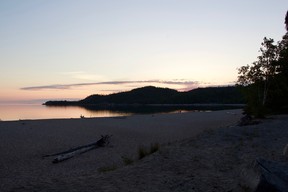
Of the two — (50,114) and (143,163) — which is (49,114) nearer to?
(50,114)

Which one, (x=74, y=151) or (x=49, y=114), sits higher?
(x=49, y=114)

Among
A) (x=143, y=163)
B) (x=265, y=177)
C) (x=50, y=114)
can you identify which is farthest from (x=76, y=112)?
(x=265, y=177)

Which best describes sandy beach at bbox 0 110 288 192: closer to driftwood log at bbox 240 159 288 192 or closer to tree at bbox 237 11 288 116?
driftwood log at bbox 240 159 288 192

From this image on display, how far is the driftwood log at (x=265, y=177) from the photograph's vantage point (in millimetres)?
6505

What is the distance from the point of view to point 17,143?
21250mm

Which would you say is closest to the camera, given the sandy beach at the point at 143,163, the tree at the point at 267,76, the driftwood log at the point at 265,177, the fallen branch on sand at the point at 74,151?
the driftwood log at the point at 265,177

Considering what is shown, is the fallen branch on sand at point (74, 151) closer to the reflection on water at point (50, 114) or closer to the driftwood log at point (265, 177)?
the driftwood log at point (265, 177)

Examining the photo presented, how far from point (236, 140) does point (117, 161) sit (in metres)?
5.11

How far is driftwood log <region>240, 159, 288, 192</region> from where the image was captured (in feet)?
21.3

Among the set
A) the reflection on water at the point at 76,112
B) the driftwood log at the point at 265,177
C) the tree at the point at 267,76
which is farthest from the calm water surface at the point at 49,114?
the driftwood log at the point at 265,177

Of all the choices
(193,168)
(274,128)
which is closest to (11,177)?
(193,168)

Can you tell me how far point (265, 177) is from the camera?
21.7 ft

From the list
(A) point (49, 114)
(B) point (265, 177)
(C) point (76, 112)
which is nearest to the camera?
(B) point (265, 177)

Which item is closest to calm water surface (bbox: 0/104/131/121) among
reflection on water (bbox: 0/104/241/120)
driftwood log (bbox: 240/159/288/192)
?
reflection on water (bbox: 0/104/241/120)
